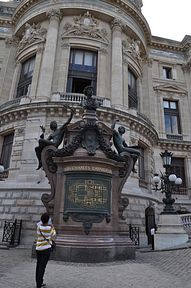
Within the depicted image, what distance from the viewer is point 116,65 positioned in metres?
21.7

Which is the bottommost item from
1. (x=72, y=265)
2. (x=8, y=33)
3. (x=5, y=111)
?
(x=72, y=265)

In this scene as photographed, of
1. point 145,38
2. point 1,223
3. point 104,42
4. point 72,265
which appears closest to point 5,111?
point 1,223

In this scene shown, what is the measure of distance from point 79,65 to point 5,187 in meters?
13.0

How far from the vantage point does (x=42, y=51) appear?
72.3 feet

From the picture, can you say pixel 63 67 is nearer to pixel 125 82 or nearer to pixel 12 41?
pixel 125 82

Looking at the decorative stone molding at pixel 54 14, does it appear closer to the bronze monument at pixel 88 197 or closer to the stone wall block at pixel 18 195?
the stone wall block at pixel 18 195

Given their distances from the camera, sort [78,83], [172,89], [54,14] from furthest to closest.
Result: 1. [172,89]
2. [78,83]
3. [54,14]

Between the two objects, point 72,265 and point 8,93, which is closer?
point 72,265

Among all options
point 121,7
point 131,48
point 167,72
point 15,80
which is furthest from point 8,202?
point 167,72

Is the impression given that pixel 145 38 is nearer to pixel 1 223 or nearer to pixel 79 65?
pixel 79 65

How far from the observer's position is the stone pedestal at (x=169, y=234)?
11.7m

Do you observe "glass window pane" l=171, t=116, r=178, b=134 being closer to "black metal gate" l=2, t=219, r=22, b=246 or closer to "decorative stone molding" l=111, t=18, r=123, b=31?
"decorative stone molding" l=111, t=18, r=123, b=31

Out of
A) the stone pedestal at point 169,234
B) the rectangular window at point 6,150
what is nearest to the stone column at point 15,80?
the rectangular window at point 6,150

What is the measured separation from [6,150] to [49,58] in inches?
349
